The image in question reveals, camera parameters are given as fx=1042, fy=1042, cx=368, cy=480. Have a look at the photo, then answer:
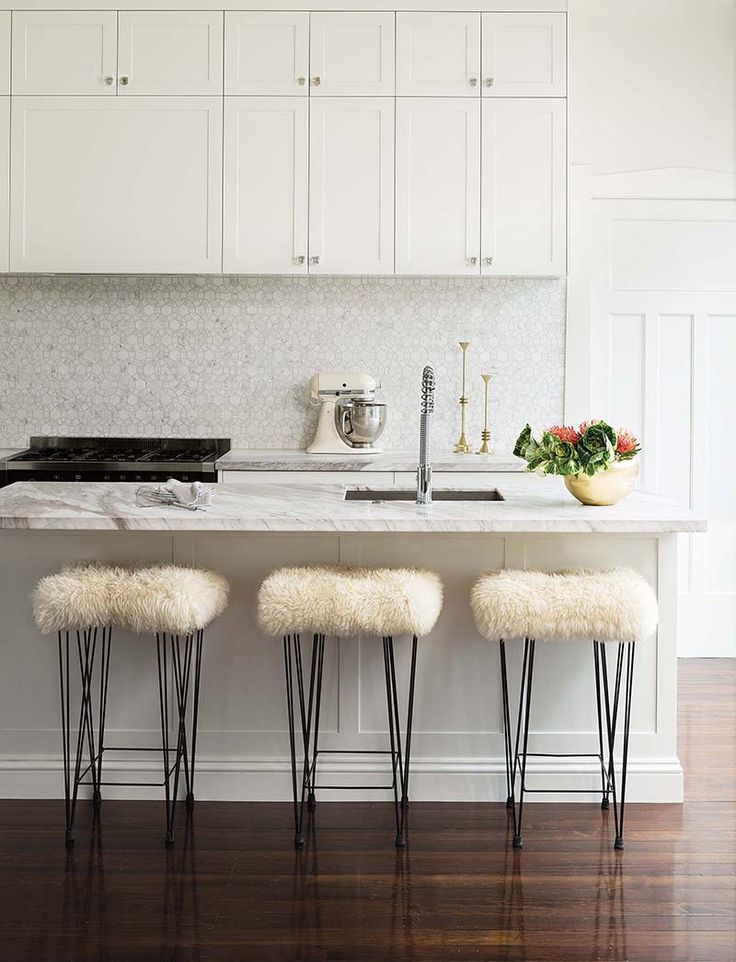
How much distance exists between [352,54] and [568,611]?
2.82 m

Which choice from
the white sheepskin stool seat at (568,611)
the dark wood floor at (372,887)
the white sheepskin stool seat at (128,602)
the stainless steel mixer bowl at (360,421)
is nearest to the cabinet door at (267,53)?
the stainless steel mixer bowl at (360,421)

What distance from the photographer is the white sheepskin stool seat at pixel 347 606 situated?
273 centimetres

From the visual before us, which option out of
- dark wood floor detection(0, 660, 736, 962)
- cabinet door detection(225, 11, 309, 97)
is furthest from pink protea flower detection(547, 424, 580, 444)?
cabinet door detection(225, 11, 309, 97)

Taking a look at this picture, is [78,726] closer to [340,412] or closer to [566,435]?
[566,435]

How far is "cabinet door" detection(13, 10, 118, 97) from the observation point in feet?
14.6

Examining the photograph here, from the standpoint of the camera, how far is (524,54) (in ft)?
14.7

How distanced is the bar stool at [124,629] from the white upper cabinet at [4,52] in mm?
2498

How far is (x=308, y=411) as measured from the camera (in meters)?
5.00

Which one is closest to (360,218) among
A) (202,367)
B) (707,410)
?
(202,367)

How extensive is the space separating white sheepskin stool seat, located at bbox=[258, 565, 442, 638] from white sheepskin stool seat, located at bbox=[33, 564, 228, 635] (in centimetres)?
19

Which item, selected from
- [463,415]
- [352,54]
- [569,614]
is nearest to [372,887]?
[569,614]

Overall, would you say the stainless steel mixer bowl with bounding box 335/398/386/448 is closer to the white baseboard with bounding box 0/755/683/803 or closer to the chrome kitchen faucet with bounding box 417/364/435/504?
the chrome kitchen faucet with bounding box 417/364/435/504

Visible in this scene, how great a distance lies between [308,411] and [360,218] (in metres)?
0.97

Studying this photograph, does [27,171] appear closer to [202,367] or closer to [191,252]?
[191,252]
